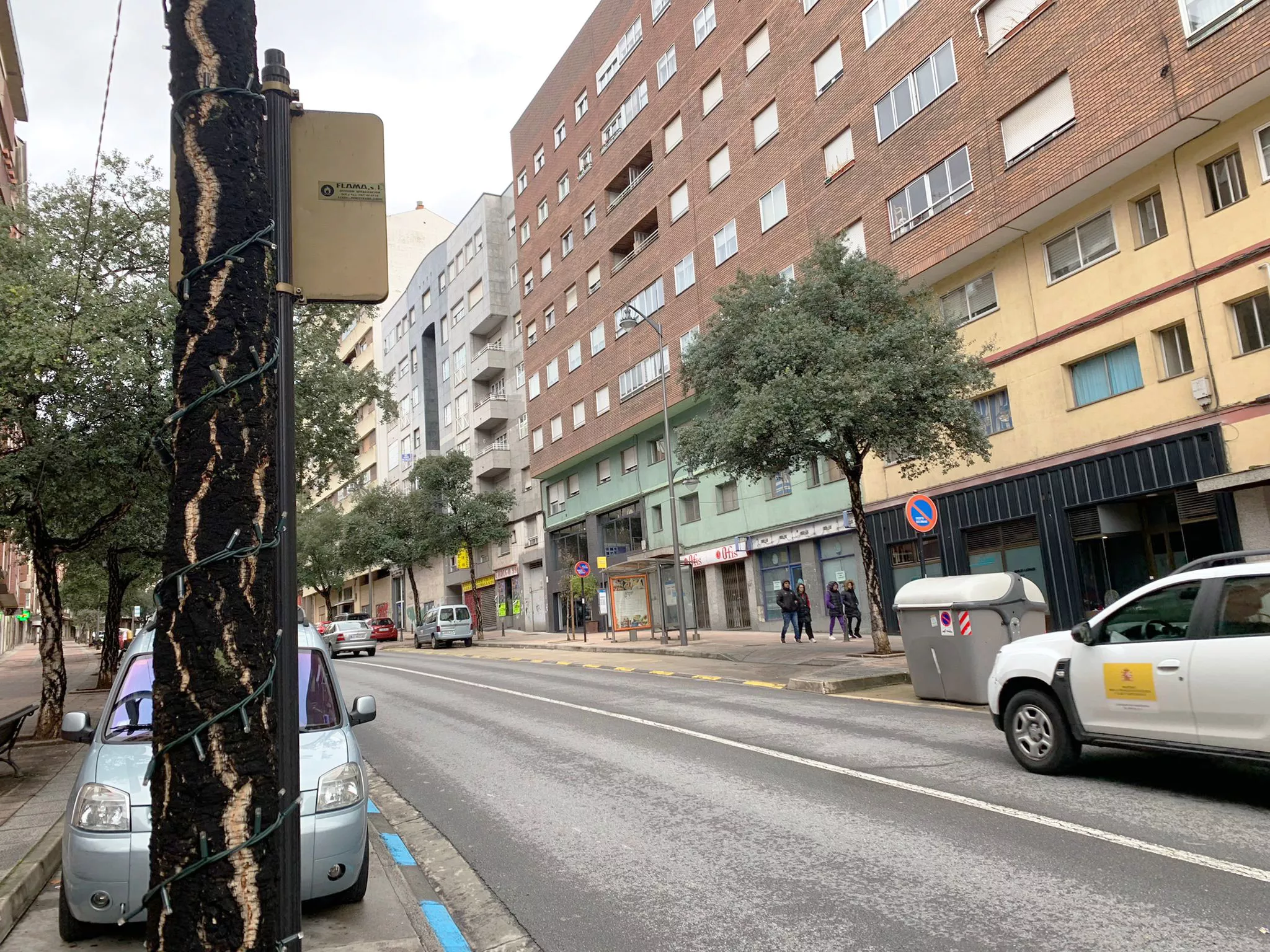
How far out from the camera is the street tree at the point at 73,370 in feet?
35.6

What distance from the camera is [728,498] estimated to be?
103 ft

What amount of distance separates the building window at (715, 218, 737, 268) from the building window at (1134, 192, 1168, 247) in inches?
543

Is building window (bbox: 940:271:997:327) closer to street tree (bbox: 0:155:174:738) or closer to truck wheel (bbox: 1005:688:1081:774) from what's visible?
truck wheel (bbox: 1005:688:1081:774)

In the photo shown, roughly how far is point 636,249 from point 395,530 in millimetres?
20223

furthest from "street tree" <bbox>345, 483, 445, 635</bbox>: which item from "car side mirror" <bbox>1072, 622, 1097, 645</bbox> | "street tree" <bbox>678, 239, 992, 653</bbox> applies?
"car side mirror" <bbox>1072, 622, 1097, 645</bbox>

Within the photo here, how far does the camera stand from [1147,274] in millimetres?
17297

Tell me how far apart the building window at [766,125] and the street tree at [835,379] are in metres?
11.1

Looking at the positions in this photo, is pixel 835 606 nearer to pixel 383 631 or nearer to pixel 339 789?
pixel 339 789

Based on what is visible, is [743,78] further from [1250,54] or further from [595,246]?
[1250,54]

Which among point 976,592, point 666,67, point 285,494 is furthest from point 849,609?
point 666,67

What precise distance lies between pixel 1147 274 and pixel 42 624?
20010mm

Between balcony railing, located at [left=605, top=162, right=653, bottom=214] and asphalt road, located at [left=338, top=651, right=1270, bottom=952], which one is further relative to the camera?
balcony railing, located at [left=605, top=162, right=653, bottom=214]

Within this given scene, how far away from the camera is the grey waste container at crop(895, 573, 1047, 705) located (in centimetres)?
1103

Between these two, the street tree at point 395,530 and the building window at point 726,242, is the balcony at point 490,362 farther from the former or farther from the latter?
the building window at point 726,242
